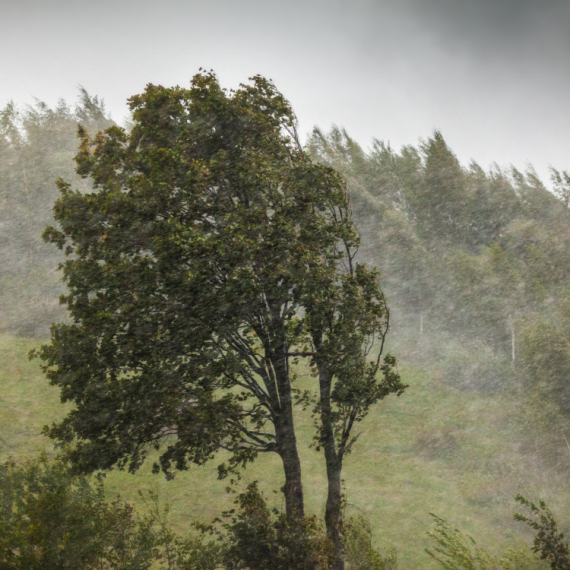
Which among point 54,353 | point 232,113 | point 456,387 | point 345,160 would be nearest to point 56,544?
point 54,353

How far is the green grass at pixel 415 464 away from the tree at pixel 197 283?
5.11m

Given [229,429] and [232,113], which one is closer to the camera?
[229,429]

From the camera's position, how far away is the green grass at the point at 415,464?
12.9m

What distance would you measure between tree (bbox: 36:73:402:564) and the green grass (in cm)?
511

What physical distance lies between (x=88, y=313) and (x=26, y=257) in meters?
19.0

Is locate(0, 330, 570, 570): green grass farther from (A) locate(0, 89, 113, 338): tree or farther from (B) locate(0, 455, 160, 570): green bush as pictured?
(B) locate(0, 455, 160, 570): green bush

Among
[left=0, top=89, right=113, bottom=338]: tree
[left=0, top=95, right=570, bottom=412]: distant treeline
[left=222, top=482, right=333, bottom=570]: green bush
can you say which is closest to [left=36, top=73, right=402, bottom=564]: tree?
[left=222, top=482, right=333, bottom=570]: green bush

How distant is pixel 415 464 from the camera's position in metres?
16.4

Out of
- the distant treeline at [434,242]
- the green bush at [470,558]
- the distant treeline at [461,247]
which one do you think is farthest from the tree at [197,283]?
the distant treeline at [461,247]

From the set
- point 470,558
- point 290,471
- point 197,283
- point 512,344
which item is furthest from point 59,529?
point 512,344

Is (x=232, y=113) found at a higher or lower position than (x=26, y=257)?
lower

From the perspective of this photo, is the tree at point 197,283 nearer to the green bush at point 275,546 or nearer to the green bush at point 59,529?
the green bush at point 59,529

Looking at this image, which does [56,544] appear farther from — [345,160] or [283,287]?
[345,160]

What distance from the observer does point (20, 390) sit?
15578 millimetres
